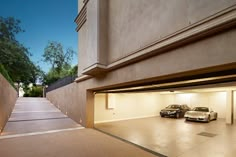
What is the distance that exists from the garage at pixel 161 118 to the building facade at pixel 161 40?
229cm

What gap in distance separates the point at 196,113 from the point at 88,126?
28.2 feet

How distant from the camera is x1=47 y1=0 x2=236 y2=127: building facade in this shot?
8.95 feet

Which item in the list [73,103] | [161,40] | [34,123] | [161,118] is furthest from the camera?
[161,118]

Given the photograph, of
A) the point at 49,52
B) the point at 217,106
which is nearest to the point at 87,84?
the point at 217,106

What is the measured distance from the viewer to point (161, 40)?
3.74m

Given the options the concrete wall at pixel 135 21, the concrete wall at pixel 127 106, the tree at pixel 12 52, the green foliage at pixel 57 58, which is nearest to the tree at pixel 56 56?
the green foliage at pixel 57 58

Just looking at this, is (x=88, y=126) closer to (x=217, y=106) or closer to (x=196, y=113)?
(x=196, y=113)

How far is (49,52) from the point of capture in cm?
3491

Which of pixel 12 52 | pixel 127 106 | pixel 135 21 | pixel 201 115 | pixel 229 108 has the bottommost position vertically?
pixel 201 115

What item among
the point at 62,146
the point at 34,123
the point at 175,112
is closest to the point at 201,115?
the point at 175,112

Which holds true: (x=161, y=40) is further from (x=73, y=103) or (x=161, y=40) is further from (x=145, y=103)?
(x=145, y=103)

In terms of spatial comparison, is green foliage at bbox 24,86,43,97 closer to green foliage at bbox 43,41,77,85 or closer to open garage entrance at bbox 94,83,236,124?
green foliage at bbox 43,41,77,85

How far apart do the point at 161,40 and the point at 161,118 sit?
38.7 feet

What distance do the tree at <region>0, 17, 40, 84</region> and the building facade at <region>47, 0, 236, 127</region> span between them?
47.2ft
